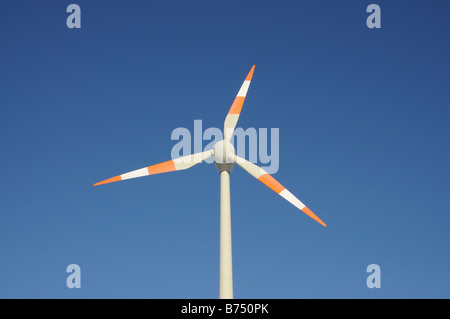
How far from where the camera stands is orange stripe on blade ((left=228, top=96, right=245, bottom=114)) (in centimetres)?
3631

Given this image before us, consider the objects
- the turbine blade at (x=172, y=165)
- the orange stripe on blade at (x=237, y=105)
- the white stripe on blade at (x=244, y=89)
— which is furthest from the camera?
the white stripe on blade at (x=244, y=89)

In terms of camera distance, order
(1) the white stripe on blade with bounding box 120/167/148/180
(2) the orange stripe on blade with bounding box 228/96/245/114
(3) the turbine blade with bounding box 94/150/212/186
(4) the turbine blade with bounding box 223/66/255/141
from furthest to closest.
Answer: (2) the orange stripe on blade with bounding box 228/96/245/114
(4) the turbine blade with bounding box 223/66/255/141
(3) the turbine blade with bounding box 94/150/212/186
(1) the white stripe on blade with bounding box 120/167/148/180

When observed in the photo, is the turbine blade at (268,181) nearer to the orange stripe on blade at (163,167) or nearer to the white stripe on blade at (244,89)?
the orange stripe on blade at (163,167)

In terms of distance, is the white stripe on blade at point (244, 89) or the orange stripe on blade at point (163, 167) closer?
the orange stripe on blade at point (163, 167)

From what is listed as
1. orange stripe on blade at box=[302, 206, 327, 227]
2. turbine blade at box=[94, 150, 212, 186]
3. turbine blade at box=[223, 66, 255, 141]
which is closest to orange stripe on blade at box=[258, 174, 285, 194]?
orange stripe on blade at box=[302, 206, 327, 227]

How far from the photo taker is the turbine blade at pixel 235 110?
3442cm

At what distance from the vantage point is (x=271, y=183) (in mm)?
33250

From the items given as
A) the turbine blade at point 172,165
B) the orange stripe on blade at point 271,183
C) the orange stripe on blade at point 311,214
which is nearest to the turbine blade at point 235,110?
the turbine blade at point 172,165

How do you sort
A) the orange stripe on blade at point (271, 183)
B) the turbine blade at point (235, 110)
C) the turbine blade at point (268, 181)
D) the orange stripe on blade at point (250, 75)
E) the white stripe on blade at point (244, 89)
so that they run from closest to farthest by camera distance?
the turbine blade at point (268, 181), the orange stripe on blade at point (271, 183), the turbine blade at point (235, 110), the white stripe on blade at point (244, 89), the orange stripe on blade at point (250, 75)

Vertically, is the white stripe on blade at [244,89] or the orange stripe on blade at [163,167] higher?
the white stripe on blade at [244,89]

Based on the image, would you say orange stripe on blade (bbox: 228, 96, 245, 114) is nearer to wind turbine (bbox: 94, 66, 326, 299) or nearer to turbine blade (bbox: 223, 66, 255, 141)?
turbine blade (bbox: 223, 66, 255, 141)
